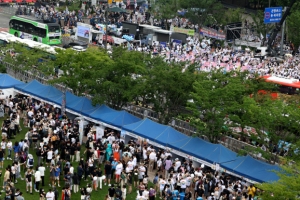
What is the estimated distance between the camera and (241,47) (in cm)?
5966

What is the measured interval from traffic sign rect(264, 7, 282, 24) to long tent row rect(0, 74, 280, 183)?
29.5 meters

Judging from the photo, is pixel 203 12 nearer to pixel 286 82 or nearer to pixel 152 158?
pixel 286 82

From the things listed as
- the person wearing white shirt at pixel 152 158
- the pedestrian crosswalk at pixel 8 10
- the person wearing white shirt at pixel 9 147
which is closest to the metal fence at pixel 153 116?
the person wearing white shirt at pixel 152 158

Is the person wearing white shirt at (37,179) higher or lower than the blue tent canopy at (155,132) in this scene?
lower

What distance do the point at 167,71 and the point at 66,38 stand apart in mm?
28686

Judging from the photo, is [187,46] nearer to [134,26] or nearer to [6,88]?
[134,26]

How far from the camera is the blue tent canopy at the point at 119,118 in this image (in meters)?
30.2

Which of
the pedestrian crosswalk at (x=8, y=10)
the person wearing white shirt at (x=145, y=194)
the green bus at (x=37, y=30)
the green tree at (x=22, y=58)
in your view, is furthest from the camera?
the pedestrian crosswalk at (x=8, y=10)

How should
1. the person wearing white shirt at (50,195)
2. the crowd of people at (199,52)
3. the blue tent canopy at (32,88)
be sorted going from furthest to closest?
1. the crowd of people at (199,52)
2. the blue tent canopy at (32,88)
3. the person wearing white shirt at (50,195)

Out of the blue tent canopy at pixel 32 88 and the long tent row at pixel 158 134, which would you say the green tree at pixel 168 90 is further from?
the blue tent canopy at pixel 32 88

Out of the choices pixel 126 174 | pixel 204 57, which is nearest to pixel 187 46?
pixel 204 57

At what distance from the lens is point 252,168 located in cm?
2548

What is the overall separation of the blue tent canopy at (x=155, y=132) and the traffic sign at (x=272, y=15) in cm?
3108

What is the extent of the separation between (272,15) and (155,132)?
32.4 m
